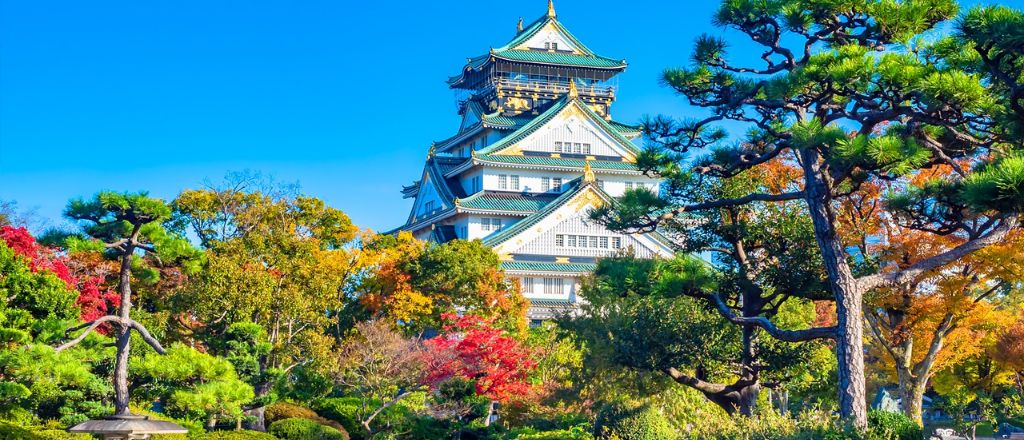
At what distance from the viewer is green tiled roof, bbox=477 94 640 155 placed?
50.2m

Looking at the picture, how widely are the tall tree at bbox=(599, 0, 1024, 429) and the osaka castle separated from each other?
25.3 metres

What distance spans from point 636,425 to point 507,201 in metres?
29.0

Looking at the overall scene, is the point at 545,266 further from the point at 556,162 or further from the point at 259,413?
the point at 259,413

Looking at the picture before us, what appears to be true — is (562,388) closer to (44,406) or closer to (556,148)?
(44,406)

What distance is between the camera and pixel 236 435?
2431 centimetres

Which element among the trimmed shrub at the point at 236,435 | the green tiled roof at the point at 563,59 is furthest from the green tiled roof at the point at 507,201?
the trimmed shrub at the point at 236,435

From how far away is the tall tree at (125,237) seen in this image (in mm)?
19234

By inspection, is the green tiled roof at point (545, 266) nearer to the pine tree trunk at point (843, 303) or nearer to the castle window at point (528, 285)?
the castle window at point (528, 285)

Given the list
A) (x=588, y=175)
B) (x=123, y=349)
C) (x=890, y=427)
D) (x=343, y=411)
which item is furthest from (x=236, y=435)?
(x=588, y=175)

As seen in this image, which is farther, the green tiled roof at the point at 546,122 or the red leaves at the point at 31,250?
the green tiled roof at the point at 546,122

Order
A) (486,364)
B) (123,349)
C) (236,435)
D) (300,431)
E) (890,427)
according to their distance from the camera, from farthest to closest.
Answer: (486,364)
(300,431)
(236,435)
(123,349)
(890,427)

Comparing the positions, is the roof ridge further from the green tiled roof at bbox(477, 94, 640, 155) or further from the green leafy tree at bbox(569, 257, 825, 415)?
the green leafy tree at bbox(569, 257, 825, 415)

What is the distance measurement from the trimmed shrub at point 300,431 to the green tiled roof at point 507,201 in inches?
836

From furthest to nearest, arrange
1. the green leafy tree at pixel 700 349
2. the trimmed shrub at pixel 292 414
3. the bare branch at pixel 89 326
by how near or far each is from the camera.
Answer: the trimmed shrub at pixel 292 414, the green leafy tree at pixel 700 349, the bare branch at pixel 89 326
